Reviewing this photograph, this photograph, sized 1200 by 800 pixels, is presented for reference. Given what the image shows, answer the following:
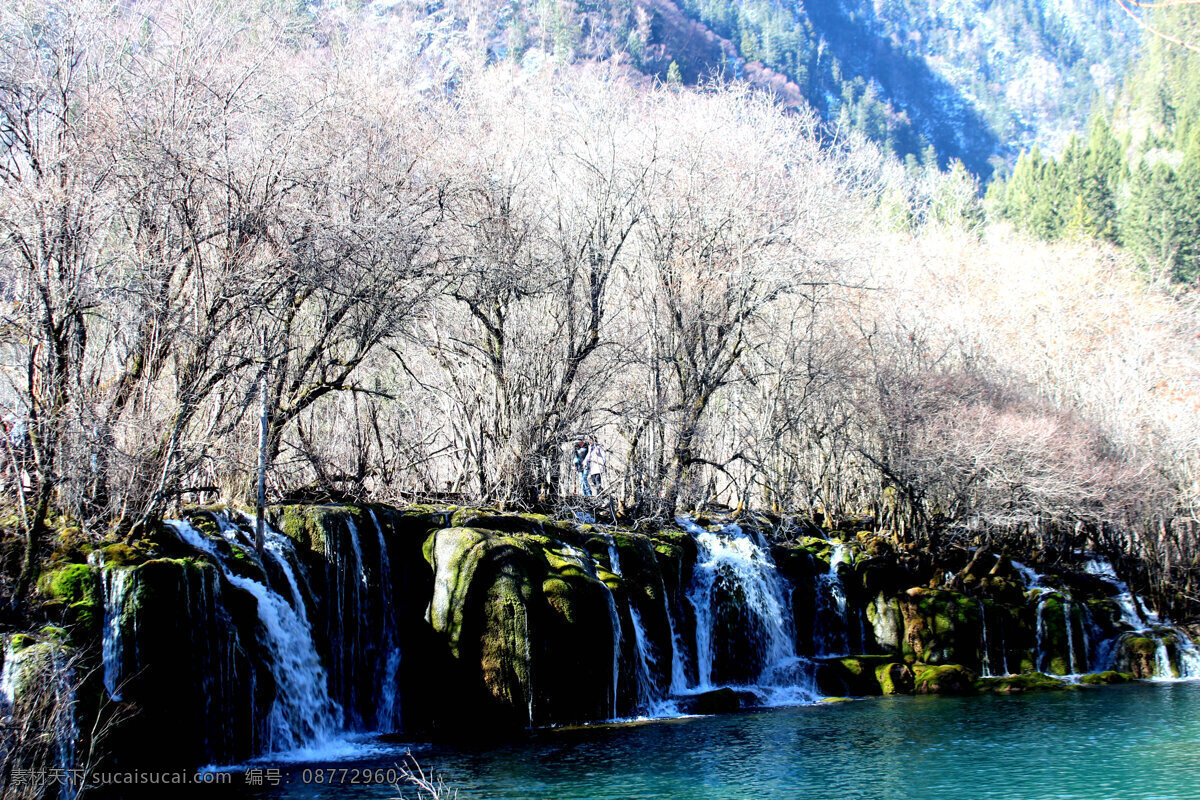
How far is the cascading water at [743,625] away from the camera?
58.9 ft

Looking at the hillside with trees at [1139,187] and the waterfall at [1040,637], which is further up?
the hillside with trees at [1139,187]

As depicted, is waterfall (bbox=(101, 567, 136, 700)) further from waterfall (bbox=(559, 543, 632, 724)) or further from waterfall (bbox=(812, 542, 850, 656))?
waterfall (bbox=(812, 542, 850, 656))

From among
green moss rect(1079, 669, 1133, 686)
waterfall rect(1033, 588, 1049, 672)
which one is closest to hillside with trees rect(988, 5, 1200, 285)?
waterfall rect(1033, 588, 1049, 672)

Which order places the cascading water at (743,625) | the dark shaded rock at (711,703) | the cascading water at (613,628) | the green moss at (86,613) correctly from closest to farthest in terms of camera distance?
1. the green moss at (86,613)
2. the cascading water at (613,628)
3. the dark shaded rock at (711,703)
4. the cascading water at (743,625)

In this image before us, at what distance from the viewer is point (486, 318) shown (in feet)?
61.1

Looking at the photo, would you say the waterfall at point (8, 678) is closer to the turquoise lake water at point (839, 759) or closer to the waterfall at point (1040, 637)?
the turquoise lake water at point (839, 759)

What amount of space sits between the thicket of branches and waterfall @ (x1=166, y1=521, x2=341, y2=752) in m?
1.29

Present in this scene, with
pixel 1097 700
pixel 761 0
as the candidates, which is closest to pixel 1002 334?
pixel 1097 700

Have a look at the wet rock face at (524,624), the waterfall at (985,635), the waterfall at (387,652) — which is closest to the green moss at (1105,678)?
the wet rock face at (524,624)

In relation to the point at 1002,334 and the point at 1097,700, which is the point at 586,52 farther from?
the point at 1097,700

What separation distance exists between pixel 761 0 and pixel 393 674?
4308 inches

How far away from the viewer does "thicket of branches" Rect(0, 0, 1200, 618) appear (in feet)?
39.2

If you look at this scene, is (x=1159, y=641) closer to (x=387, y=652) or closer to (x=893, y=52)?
(x=387, y=652)

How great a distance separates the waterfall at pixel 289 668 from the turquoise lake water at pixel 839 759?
77 centimetres
